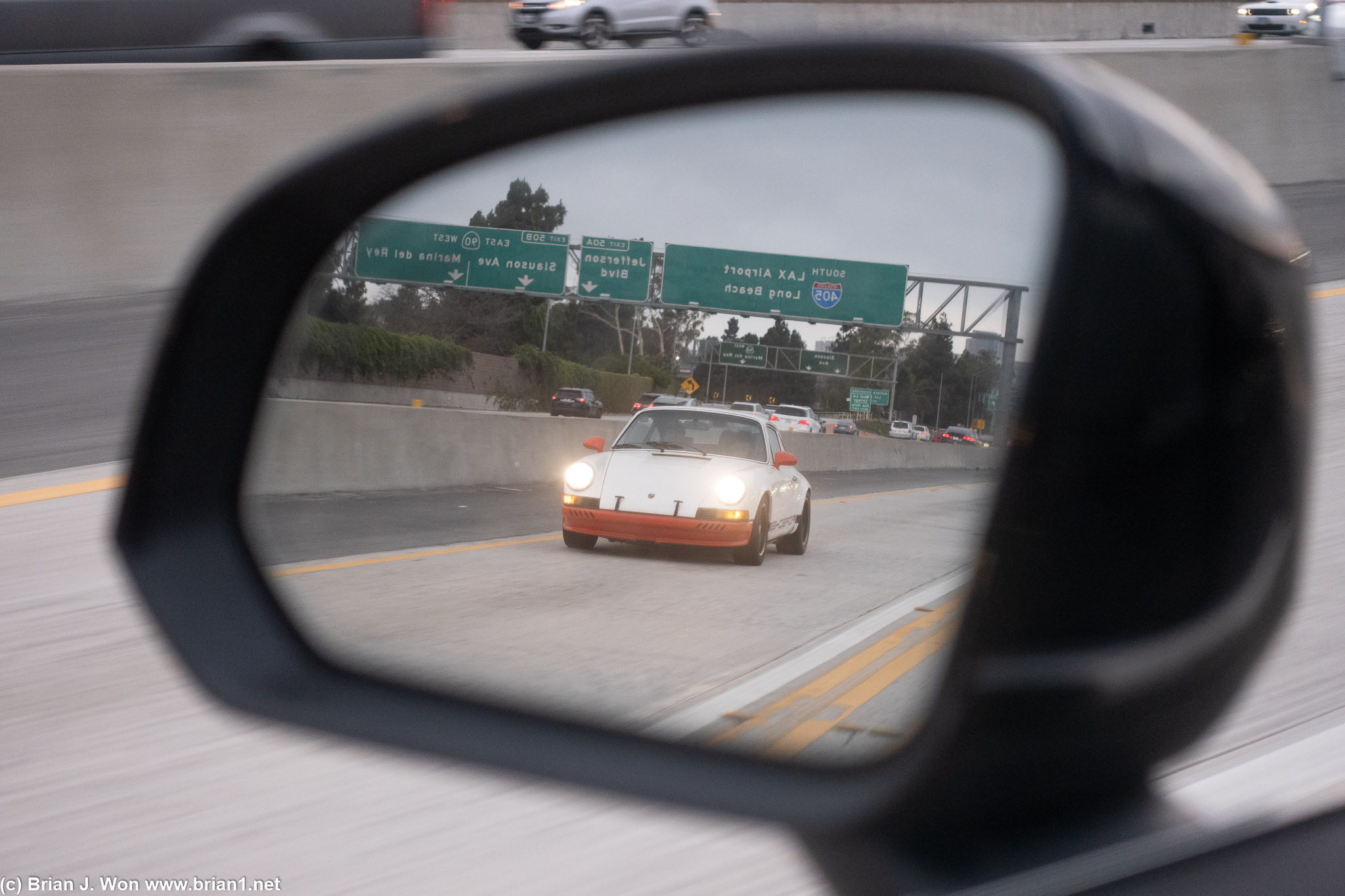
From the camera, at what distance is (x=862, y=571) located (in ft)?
4.81

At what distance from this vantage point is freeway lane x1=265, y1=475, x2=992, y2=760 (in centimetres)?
142

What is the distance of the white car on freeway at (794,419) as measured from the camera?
154 centimetres

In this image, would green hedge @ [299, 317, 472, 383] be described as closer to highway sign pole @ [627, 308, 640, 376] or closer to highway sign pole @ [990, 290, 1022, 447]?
highway sign pole @ [627, 308, 640, 376]

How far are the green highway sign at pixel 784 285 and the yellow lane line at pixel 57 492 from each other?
6.21m

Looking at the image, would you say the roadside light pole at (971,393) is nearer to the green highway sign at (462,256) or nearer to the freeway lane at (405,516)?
the freeway lane at (405,516)

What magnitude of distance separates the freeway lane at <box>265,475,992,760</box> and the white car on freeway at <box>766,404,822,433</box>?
0.09 m

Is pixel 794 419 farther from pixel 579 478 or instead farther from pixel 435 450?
pixel 435 450

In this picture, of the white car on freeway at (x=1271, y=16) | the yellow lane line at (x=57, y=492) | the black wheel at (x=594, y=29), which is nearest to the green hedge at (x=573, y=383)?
the yellow lane line at (x=57, y=492)

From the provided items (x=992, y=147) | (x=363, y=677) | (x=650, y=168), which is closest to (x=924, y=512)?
(x=992, y=147)

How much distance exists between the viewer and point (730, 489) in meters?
1.86

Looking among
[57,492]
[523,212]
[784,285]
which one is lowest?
[57,492]

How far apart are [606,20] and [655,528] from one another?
26.2 metres

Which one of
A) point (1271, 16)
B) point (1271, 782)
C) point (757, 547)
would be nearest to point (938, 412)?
point (757, 547)

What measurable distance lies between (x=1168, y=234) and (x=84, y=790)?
9.24 feet
